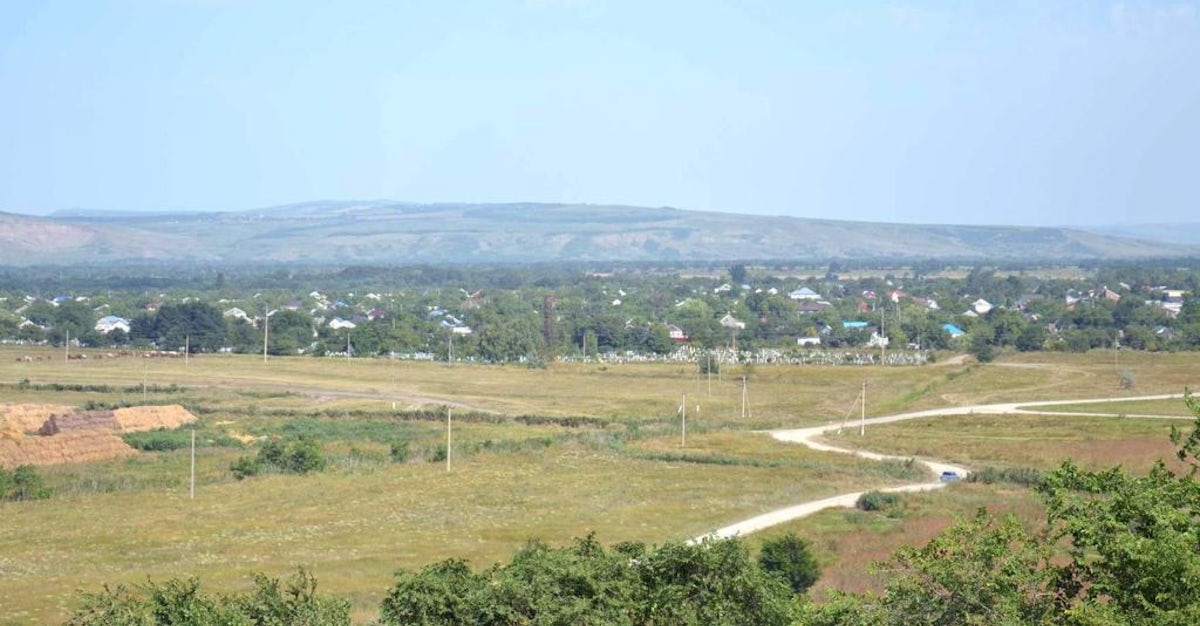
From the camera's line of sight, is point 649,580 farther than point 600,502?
No

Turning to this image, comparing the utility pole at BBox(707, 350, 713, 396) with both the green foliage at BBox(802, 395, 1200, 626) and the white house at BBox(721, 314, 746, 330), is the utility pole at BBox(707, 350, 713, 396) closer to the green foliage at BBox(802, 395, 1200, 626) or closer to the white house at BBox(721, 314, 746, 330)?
the white house at BBox(721, 314, 746, 330)

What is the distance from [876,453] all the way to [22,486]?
26.5 m

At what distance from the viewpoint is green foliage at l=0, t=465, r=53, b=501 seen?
3981cm

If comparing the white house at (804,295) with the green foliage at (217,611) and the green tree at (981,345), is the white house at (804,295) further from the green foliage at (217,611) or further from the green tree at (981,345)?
the green foliage at (217,611)

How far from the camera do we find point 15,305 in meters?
134

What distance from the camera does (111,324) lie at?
368 feet

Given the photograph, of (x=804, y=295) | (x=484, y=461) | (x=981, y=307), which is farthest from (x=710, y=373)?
(x=804, y=295)

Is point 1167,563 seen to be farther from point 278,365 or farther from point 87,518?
point 278,365

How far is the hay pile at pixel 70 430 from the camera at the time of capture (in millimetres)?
46438

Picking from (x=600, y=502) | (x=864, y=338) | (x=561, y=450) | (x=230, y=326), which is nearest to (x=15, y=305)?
(x=230, y=326)

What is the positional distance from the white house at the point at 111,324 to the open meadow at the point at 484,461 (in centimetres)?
2195

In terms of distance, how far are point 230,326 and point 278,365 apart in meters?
18.7

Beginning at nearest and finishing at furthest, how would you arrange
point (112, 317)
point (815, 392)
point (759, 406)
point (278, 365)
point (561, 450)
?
point (561, 450)
point (759, 406)
point (815, 392)
point (278, 365)
point (112, 317)

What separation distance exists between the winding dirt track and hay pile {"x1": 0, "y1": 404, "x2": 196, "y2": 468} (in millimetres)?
22441
